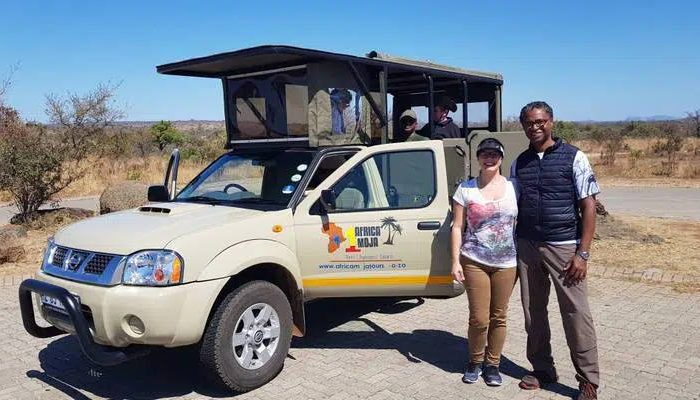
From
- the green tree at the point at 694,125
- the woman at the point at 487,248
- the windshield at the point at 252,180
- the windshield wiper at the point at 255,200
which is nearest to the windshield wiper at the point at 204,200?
the windshield at the point at 252,180

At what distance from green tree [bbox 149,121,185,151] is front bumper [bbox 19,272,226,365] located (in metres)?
44.8

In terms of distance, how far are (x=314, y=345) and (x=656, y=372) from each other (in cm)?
285

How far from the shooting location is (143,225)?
438 cm

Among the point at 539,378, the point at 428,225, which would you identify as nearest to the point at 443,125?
the point at 428,225

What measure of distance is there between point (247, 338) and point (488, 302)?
70.2 inches

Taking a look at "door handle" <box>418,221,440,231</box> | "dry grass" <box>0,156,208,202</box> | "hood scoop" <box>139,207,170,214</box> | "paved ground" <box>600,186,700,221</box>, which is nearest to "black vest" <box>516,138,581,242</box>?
"door handle" <box>418,221,440,231</box>

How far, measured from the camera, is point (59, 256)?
443 cm

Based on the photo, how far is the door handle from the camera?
479 cm

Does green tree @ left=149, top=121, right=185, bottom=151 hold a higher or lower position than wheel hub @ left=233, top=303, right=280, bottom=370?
higher

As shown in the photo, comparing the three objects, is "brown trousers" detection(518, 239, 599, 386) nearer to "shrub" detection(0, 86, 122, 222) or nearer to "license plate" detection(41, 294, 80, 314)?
"license plate" detection(41, 294, 80, 314)

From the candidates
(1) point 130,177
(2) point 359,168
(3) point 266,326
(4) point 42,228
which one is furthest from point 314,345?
(1) point 130,177

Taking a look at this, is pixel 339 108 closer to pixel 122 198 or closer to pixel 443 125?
pixel 443 125

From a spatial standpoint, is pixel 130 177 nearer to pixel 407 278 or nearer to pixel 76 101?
pixel 76 101

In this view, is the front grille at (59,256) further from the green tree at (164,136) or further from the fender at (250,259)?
the green tree at (164,136)
